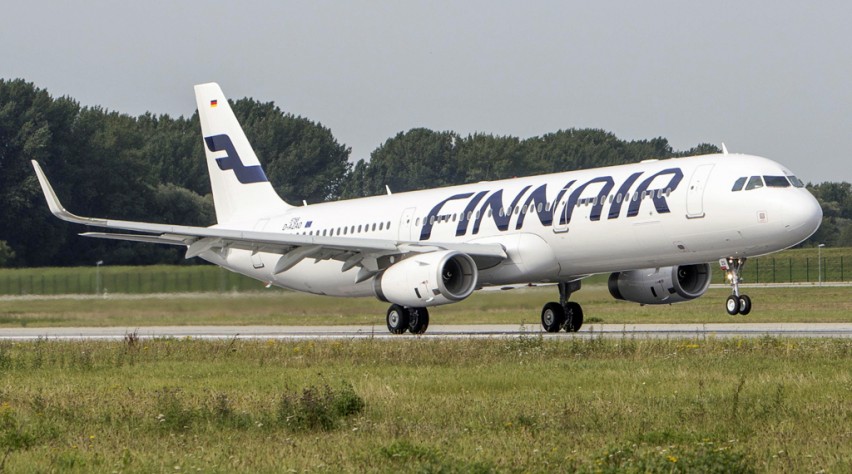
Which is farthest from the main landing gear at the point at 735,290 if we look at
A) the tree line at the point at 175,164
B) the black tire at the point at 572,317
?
the tree line at the point at 175,164

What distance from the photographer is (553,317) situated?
101ft

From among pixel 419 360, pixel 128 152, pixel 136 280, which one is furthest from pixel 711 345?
pixel 128 152

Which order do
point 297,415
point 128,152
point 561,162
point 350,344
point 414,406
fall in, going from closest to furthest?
1. point 297,415
2. point 414,406
3. point 350,344
4. point 128,152
5. point 561,162

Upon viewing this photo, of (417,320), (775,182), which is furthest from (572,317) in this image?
(775,182)

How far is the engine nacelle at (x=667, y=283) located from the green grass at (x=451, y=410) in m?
7.97

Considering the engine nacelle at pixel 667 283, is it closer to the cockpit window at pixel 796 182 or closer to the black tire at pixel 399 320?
the cockpit window at pixel 796 182

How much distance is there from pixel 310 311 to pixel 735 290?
39.6 ft

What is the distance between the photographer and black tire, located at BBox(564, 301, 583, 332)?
30578 millimetres

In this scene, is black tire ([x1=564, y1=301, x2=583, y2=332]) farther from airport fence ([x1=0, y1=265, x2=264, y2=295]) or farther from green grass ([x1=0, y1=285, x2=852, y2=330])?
airport fence ([x1=0, y1=265, x2=264, y2=295])

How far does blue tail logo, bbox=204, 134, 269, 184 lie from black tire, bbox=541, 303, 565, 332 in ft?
37.2

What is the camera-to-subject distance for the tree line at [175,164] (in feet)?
215

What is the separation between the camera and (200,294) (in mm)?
35688

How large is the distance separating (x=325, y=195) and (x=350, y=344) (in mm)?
90180

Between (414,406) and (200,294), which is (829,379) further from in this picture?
(200,294)
